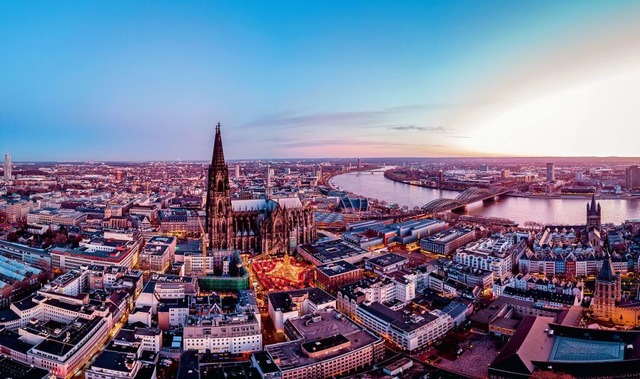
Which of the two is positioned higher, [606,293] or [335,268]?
[606,293]

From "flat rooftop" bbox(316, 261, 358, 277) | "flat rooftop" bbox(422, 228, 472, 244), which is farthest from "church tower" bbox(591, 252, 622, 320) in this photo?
"flat rooftop" bbox(422, 228, 472, 244)

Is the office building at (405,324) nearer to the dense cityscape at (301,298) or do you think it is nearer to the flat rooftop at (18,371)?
the dense cityscape at (301,298)

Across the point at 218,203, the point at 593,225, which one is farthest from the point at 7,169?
the point at 593,225

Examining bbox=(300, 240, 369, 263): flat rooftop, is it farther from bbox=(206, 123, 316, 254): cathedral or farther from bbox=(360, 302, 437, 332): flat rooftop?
bbox=(360, 302, 437, 332): flat rooftop

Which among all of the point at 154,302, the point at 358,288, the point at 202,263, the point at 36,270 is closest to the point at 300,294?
the point at 358,288

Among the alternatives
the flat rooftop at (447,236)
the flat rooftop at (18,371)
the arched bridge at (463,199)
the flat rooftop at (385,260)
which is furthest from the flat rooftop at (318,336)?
the arched bridge at (463,199)

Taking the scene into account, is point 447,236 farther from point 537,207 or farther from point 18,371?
point 537,207
